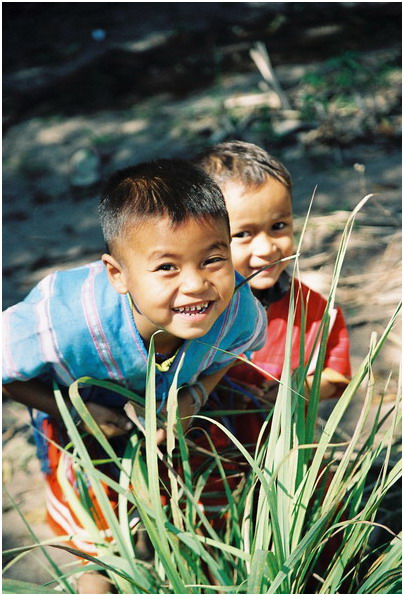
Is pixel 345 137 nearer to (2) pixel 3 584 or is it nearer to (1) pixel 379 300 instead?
(1) pixel 379 300

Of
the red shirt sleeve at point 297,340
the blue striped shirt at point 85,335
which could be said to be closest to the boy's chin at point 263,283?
the red shirt sleeve at point 297,340

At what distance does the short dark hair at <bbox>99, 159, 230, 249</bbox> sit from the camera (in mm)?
1219

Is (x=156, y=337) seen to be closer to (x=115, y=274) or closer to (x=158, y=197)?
(x=115, y=274)

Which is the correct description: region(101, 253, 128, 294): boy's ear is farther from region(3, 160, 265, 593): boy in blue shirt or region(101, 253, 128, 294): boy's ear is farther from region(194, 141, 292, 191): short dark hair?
region(194, 141, 292, 191): short dark hair

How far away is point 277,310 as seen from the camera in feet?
5.97

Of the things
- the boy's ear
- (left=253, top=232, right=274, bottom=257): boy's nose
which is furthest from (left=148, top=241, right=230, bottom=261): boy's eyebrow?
(left=253, top=232, right=274, bottom=257): boy's nose

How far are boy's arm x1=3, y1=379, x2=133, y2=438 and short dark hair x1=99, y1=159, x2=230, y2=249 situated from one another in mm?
355

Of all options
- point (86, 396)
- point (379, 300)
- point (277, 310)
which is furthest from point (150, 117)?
point (86, 396)

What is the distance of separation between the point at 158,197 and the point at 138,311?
0.85ft

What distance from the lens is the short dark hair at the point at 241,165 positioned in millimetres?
1635

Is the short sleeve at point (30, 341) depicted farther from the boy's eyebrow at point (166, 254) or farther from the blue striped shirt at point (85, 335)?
the boy's eyebrow at point (166, 254)

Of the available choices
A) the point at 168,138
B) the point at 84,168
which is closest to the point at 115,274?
the point at 84,168

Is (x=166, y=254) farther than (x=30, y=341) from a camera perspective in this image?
No

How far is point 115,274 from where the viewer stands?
1335mm
